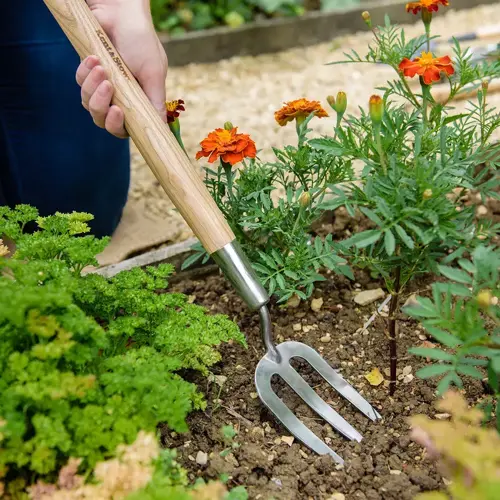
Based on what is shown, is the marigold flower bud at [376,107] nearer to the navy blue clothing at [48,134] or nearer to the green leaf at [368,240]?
the green leaf at [368,240]

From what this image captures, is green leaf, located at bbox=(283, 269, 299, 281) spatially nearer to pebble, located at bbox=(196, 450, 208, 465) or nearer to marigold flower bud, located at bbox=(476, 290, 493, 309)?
pebble, located at bbox=(196, 450, 208, 465)

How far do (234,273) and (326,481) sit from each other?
0.44 meters

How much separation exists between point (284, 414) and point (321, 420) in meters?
0.10

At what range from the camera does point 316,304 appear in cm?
179

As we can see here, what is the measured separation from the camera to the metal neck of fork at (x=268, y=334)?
1.50 meters

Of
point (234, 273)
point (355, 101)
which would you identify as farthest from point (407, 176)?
point (355, 101)

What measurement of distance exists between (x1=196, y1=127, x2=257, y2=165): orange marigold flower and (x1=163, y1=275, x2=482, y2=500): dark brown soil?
0.46 metres

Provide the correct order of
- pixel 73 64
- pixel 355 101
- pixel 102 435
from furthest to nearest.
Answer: pixel 355 101 → pixel 73 64 → pixel 102 435

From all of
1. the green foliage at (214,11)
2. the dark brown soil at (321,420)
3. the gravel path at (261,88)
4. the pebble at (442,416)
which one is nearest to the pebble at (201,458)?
the dark brown soil at (321,420)

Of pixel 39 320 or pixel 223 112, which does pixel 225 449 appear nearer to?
pixel 39 320

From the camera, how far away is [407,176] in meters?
1.32

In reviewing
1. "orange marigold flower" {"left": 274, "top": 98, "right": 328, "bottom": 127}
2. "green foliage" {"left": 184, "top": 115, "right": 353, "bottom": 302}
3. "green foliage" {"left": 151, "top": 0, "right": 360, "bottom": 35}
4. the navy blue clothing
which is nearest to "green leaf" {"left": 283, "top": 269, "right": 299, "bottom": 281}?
"green foliage" {"left": 184, "top": 115, "right": 353, "bottom": 302}

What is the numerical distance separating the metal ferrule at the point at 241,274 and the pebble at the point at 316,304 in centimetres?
35

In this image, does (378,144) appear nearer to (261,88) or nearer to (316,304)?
(316,304)
